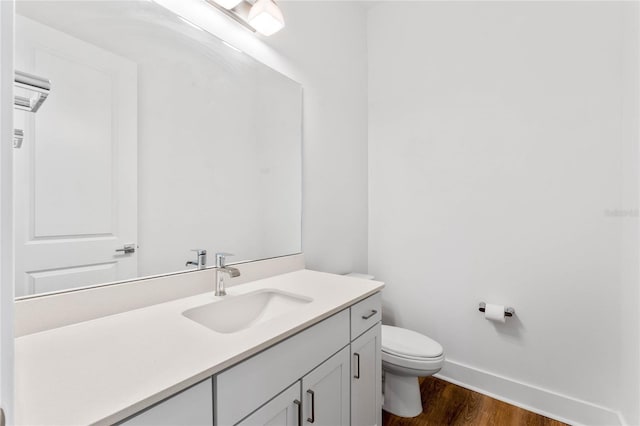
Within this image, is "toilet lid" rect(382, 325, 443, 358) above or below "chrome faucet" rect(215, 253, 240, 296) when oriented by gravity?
below

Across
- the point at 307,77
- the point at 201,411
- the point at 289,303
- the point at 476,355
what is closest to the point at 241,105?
the point at 307,77

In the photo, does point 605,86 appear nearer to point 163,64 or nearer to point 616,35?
point 616,35

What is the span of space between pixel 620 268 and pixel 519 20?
150cm

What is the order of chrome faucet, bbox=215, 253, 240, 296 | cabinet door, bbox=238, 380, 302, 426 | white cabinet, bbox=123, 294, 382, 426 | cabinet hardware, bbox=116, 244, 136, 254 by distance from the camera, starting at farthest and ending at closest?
1. chrome faucet, bbox=215, 253, 240, 296
2. cabinet hardware, bbox=116, 244, 136, 254
3. cabinet door, bbox=238, 380, 302, 426
4. white cabinet, bbox=123, 294, 382, 426

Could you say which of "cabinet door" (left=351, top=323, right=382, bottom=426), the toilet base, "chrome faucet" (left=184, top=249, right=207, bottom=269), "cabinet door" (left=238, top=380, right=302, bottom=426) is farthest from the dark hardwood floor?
"chrome faucet" (left=184, top=249, right=207, bottom=269)

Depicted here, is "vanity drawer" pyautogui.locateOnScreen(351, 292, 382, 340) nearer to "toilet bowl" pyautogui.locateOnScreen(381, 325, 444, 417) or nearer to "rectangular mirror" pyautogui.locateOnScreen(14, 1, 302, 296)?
"toilet bowl" pyautogui.locateOnScreen(381, 325, 444, 417)

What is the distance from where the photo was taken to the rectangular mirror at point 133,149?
829mm

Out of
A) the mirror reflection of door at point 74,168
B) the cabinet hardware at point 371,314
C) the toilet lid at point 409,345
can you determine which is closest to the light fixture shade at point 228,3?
the mirror reflection of door at point 74,168

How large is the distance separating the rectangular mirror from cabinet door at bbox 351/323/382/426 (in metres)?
0.64

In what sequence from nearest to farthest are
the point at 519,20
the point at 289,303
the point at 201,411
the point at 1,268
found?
the point at 1,268 → the point at 201,411 → the point at 289,303 → the point at 519,20

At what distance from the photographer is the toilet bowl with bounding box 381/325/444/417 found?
1.52 meters

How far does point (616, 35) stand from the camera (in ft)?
4.88

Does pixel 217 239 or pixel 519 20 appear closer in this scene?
pixel 217 239

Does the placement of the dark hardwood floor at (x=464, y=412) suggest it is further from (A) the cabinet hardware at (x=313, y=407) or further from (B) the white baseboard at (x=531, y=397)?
(A) the cabinet hardware at (x=313, y=407)
